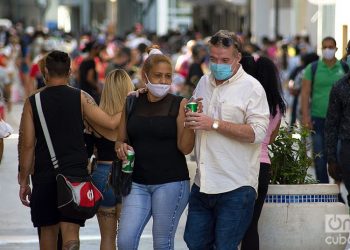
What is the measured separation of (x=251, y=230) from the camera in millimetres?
7348

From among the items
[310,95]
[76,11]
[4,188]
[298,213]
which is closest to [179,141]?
[298,213]

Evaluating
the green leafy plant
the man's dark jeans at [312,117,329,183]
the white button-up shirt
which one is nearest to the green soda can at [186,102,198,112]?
the white button-up shirt

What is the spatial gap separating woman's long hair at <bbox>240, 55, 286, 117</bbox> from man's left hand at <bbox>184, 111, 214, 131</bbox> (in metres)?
1.00

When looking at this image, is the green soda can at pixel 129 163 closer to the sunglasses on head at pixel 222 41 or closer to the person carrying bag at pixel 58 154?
the person carrying bag at pixel 58 154

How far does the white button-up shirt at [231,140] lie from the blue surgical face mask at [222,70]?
55mm

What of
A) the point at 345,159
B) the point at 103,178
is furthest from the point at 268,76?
the point at 103,178

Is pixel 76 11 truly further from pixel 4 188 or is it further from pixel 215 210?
pixel 215 210

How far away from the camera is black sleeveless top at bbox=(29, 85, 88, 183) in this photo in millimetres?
7098

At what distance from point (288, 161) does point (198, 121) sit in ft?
5.65

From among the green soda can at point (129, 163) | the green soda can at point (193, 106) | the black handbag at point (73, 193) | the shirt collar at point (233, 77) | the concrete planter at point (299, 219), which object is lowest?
the concrete planter at point (299, 219)

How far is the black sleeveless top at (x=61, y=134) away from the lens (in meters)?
7.10

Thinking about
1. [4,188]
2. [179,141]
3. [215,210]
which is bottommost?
[4,188]

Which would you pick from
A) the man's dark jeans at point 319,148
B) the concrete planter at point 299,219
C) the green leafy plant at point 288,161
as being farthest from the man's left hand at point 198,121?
the man's dark jeans at point 319,148

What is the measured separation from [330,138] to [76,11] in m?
92.1
